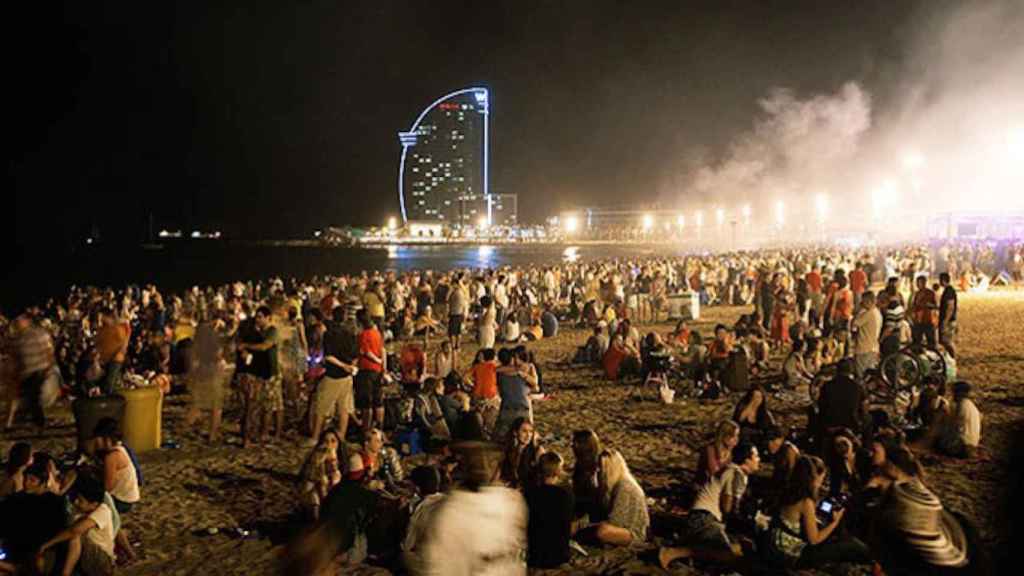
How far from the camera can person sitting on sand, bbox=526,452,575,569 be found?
16.9 ft

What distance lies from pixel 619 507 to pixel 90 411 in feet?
17.2

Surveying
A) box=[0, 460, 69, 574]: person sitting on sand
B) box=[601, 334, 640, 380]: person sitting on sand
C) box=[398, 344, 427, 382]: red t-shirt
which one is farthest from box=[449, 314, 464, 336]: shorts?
box=[0, 460, 69, 574]: person sitting on sand

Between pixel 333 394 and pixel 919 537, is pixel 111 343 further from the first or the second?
pixel 919 537

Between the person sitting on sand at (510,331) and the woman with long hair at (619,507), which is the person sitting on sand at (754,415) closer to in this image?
the woman with long hair at (619,507)

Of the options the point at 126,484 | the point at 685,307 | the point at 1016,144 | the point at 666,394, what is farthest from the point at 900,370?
the point at 1016,144

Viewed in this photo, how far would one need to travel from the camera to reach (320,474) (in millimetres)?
6156

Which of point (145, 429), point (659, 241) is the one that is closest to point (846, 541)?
point (145, 429)

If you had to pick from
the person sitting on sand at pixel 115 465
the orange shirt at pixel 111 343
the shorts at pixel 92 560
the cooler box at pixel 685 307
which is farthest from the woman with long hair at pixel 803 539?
the cooler box at pixel 685 307

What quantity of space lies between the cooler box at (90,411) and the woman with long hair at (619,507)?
197 inches

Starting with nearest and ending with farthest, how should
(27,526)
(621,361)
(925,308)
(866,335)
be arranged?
(27,526) < (866,335) < (925,308) < (621,361)

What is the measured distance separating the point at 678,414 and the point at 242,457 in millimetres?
5163

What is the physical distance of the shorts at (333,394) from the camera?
820cm

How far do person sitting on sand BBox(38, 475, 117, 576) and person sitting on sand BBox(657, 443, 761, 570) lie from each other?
3.69 meters

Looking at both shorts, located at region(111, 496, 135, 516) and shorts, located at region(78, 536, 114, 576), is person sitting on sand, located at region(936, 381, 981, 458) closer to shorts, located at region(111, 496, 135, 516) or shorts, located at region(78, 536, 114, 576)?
shorts, located at region(78, 536, 114, 576)
